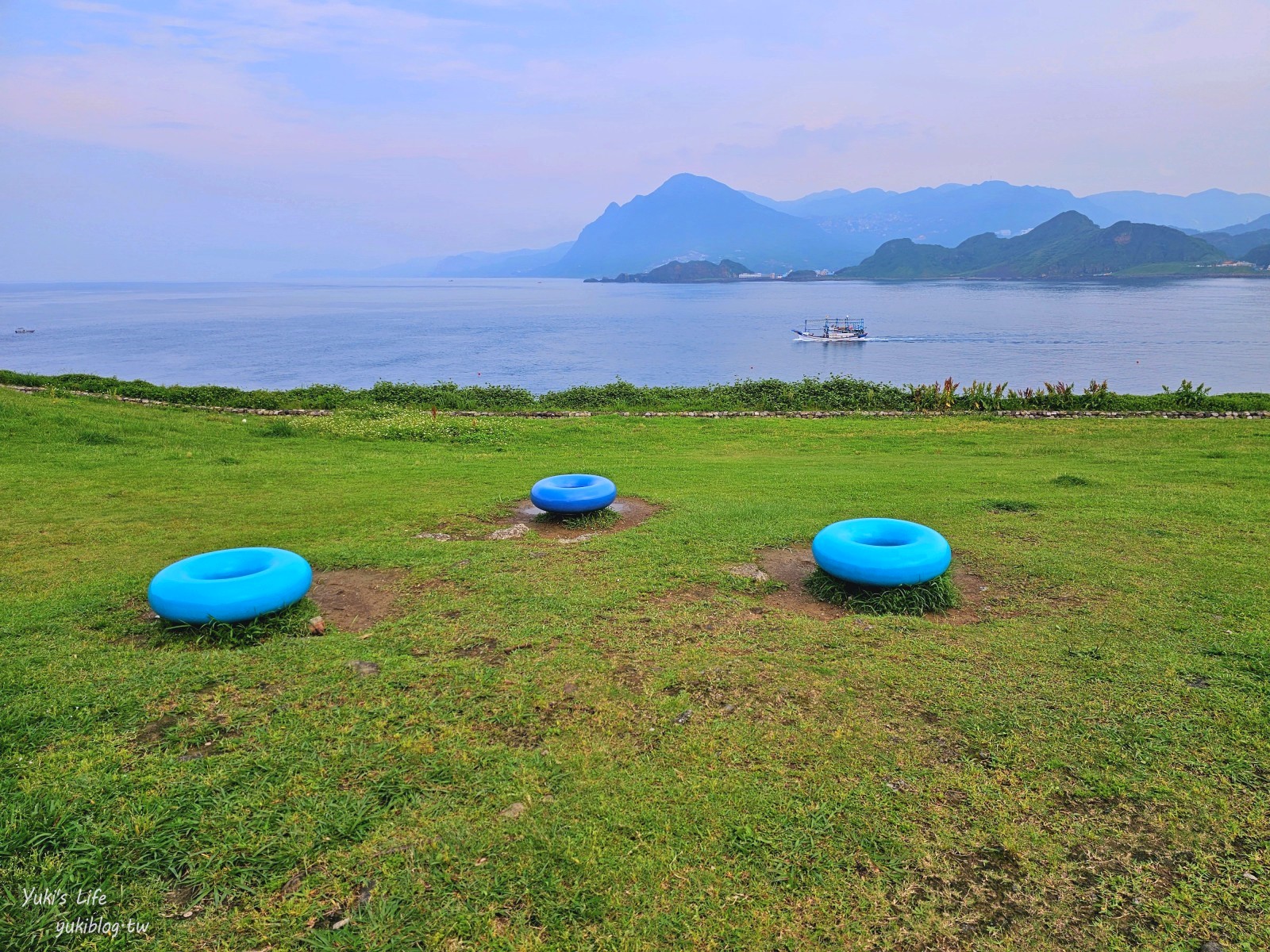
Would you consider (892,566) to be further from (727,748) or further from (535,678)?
(535,678)

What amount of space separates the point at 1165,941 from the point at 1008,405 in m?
24.7

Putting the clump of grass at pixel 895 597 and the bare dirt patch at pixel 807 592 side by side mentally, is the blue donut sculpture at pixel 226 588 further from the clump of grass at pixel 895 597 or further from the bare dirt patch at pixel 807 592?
the clump of grass at pixel 895 597

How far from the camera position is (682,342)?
69.8 m

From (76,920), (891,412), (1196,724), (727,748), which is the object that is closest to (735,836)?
(727,748)

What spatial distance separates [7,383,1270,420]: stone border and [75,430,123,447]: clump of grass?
757 cm

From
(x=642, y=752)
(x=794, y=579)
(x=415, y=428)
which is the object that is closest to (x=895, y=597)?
(x=794, y=579)

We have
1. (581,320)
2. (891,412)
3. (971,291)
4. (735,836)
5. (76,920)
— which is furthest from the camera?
(971,291)

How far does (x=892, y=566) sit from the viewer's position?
6.97 metres

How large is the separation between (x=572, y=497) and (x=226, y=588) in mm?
4716

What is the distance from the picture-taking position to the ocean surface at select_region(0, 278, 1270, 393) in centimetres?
4753

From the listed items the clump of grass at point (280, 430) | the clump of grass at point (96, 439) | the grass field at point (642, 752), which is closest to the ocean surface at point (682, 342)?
the clump of grass at point (280, 430)

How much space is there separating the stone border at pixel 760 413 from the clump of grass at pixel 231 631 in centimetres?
1775

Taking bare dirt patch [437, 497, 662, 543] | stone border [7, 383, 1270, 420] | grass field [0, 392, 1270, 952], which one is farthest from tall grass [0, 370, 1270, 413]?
grass field [0, 392, 1270, 952]

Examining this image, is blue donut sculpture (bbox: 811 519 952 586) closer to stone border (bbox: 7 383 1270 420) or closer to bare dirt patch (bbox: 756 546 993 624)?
bare dirt patch (bbox: 756 546 993 624)
